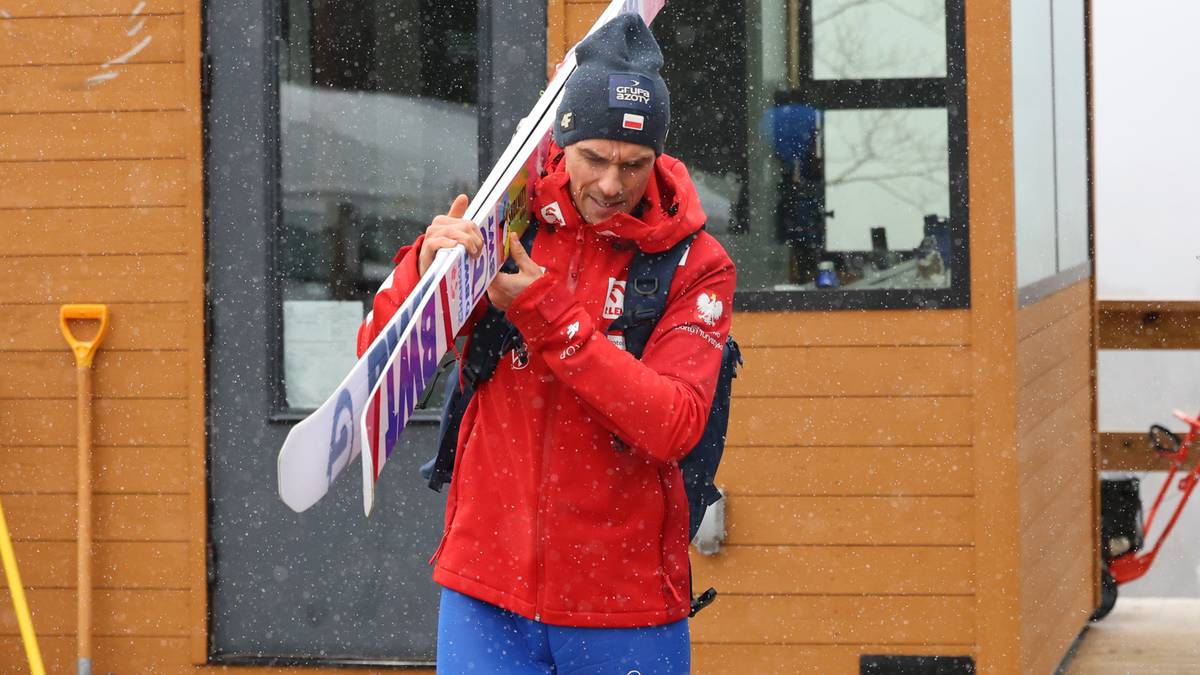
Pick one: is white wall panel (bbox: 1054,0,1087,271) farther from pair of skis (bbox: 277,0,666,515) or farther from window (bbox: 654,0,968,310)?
pair of skis (bbox: 277,0,666,515)

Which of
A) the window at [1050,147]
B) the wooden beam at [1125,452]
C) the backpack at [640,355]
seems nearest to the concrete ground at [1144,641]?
the wooden beam at [1125,452]

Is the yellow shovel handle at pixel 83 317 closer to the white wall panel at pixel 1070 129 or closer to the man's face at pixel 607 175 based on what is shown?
the man's face at pixel 607 175

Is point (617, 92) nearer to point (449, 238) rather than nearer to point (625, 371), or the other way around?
point (449, 238)

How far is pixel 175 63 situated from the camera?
5.62 metres

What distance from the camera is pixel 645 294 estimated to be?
124 inches

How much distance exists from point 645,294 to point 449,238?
355 mm

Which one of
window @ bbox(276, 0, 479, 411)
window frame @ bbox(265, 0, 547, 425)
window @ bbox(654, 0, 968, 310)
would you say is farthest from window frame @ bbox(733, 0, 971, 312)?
window @ bbox(276, 0, 479, 411)

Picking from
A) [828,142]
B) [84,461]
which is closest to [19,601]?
[84,461]

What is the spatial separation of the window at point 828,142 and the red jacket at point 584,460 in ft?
7.15

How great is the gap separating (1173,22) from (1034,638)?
2034 centimetres

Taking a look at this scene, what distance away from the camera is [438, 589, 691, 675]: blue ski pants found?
3152mm

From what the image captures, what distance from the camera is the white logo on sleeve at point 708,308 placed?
3125mm

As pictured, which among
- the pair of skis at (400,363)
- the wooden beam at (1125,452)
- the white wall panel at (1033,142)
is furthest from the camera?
the wooden beam at (1125,452)

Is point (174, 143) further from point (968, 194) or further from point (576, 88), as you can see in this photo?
point (576, 88)
